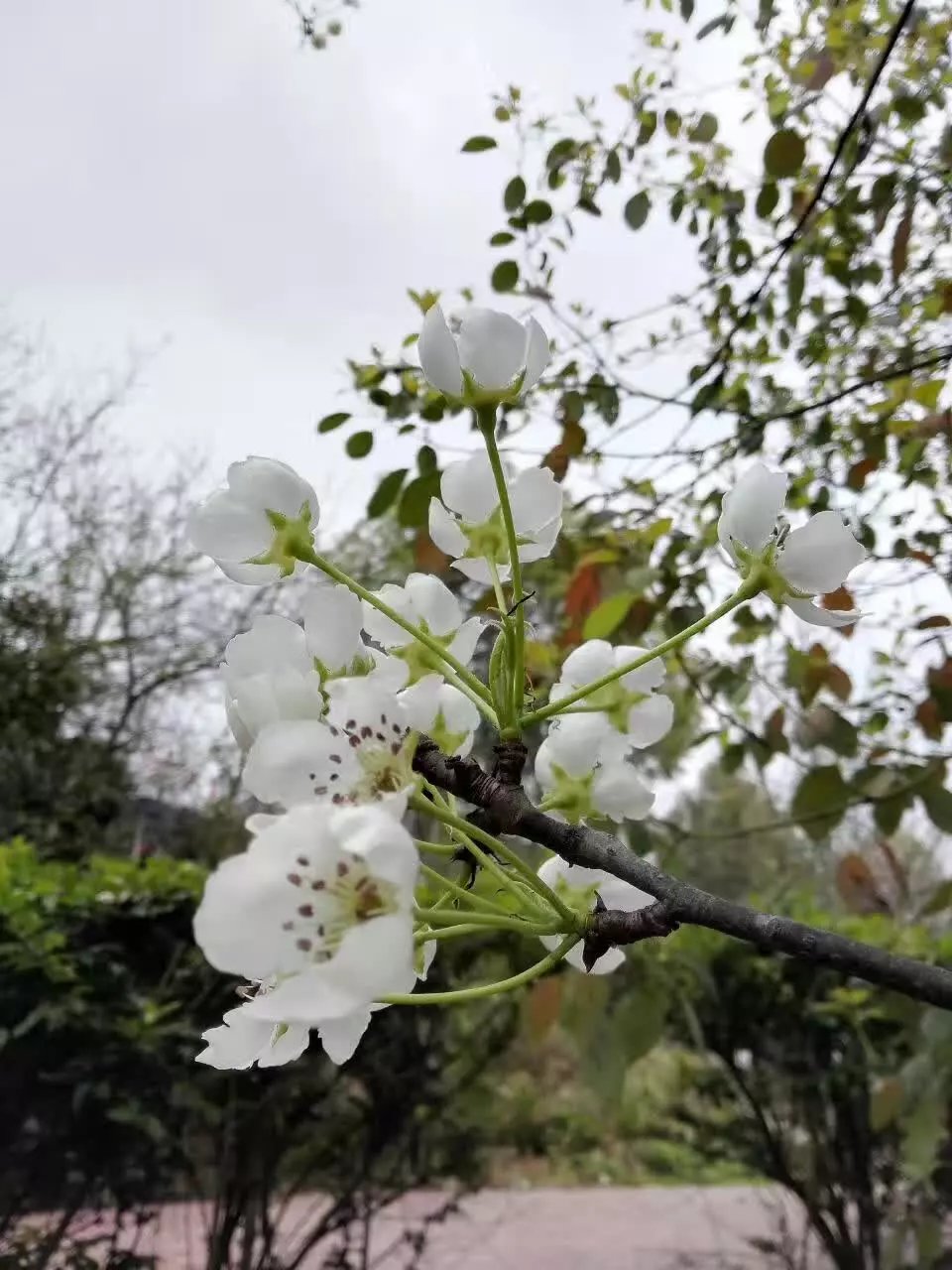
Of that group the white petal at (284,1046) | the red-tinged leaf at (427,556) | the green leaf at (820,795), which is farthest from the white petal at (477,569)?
the green leaf at (820,795)

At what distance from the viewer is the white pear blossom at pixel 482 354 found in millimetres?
397

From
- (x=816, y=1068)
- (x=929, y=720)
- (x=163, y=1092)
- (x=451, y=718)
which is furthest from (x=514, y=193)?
(x=816, y=1068)

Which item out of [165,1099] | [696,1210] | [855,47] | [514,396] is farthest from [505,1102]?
[514,396]

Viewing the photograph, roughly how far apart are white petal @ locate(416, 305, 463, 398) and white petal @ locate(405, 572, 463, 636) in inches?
3.4

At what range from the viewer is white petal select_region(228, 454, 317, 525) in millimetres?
404

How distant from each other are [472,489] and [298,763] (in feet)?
Answer: 0.65

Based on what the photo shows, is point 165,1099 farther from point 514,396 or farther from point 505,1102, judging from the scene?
point 514,396

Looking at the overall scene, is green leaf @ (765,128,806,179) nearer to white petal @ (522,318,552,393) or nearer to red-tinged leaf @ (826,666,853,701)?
red-tinged leaf @ (826,666,853,701)

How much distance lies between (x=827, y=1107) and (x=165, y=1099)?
1.53 m

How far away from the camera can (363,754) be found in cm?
32

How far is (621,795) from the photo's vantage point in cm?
44

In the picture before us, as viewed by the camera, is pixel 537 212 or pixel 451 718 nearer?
pixel 451 718

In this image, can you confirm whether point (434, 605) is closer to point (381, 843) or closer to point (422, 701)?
point (422, 701)

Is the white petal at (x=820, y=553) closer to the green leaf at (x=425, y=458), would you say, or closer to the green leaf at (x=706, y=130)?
the green leaf at (x=425, y=458)
